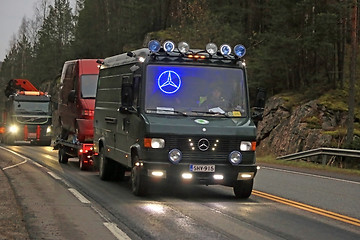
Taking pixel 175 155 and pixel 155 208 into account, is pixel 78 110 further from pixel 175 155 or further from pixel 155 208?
A: pixel 155 208

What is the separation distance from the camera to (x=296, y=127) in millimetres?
30953

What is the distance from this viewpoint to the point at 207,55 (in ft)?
41.2

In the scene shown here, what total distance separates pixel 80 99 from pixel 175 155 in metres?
8.15

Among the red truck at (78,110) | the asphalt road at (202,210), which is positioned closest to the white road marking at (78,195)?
the asphalt road at (202,210)

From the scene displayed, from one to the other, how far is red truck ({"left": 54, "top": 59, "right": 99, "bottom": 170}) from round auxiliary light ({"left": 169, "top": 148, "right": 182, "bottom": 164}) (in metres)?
7.22

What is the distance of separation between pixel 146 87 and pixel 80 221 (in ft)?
11.9

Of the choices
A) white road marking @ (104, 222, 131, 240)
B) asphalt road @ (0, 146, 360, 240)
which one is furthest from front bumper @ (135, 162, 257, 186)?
white road marking @ (104, 222, 131, 240)

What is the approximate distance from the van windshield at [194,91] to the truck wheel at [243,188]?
52.3 inches

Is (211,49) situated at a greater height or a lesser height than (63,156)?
greater

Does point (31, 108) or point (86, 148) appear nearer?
point (86, 148)

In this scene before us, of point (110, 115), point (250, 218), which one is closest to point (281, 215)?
point (250, 218)

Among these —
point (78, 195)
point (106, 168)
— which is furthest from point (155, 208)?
point (106, 168)

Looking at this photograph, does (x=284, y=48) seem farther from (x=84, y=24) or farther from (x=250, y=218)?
(x=84, y=24)

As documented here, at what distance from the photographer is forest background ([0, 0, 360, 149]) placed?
33938mm
